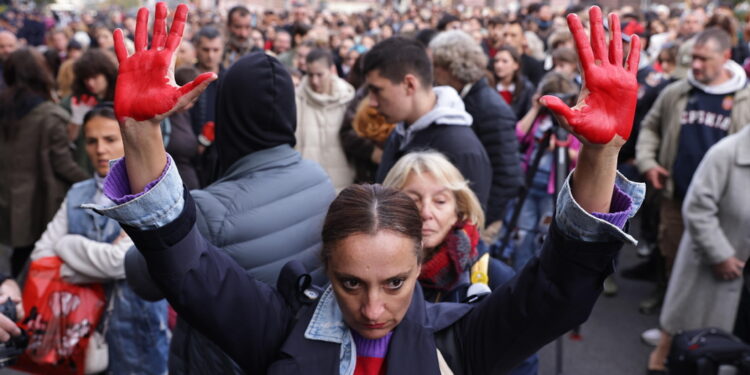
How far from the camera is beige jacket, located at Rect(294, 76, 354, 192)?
4.83 m

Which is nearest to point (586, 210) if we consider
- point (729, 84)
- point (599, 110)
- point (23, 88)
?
point (599, 110)

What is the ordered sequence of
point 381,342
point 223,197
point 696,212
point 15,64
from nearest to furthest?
point 381,342 → point 223,197 → point 696,212 → point 15,64

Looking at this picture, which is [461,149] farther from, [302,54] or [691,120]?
[302,54]

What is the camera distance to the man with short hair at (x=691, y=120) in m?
4.60

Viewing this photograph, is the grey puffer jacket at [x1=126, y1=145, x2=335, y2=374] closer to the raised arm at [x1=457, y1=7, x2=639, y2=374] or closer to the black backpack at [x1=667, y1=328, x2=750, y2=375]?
the raised arm at [x1=457, y1=7, x2=639, y2=374]

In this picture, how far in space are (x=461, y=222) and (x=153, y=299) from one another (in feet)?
3.64

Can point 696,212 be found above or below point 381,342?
below

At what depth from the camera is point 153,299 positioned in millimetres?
2457

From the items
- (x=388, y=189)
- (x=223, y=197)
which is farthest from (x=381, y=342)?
(x=223, y=197)

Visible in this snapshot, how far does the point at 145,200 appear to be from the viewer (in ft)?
4.17

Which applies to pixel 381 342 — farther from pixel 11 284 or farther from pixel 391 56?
pixel 391 56

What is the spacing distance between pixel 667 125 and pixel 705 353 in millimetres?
2309

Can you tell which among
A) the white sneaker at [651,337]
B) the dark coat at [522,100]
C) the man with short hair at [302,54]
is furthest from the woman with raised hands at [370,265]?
the man with short hair at [302,54]

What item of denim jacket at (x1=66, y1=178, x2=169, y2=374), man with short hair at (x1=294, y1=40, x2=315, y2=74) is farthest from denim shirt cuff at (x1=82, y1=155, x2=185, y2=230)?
man with short hair at (x1=294, y1=40, x2=315, y2=74)
